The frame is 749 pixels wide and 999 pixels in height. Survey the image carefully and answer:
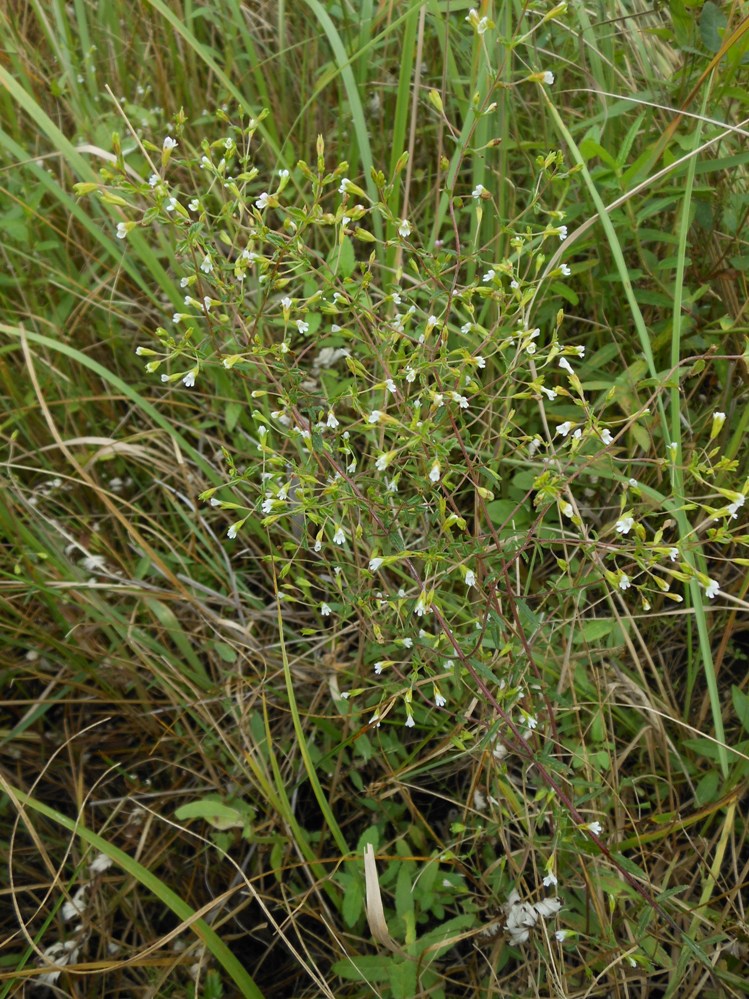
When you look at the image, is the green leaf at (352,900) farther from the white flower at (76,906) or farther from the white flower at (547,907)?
the white flower at (76,906)

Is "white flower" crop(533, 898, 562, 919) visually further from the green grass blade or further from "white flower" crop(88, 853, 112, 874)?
"white flower" crop(88, 853, 112, 874)

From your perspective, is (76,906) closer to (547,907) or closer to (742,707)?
(547,907)

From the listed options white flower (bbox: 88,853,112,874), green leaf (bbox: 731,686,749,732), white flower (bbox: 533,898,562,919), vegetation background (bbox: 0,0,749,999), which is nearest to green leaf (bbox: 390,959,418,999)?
vegetation background (bbox: 0,0,749,999)

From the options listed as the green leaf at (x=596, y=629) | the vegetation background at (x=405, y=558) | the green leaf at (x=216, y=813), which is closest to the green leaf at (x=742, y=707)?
the vegetation background at (x=405, y=558)

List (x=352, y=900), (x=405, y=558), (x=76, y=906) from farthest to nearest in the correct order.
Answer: (x=76, y=906)
(x=352, y=900)
(x=405, y=558)

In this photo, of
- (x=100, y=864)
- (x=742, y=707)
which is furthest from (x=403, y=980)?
(x=742, y=707)

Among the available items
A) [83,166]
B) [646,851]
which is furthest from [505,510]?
[83,166]

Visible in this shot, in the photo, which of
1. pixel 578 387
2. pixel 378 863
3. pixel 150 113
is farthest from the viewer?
pixel 150 113

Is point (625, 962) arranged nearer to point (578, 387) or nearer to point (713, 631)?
point (713, 631)
